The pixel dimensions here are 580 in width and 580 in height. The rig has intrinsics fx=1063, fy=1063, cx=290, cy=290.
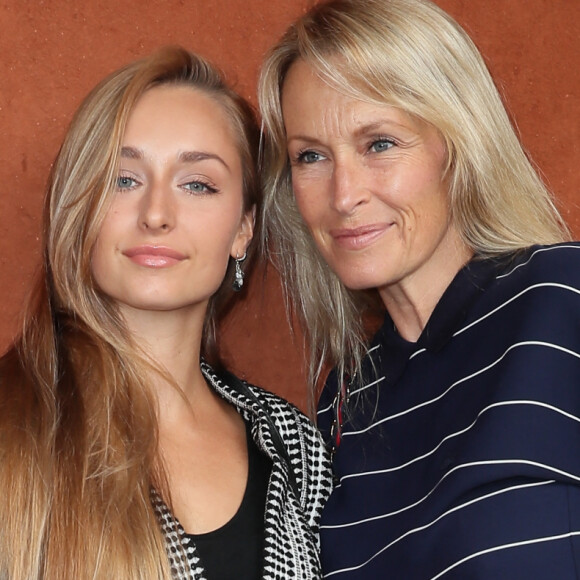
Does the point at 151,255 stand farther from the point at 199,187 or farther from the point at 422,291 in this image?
the point at 422,291

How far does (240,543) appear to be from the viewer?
175cm

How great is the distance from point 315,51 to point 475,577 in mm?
907

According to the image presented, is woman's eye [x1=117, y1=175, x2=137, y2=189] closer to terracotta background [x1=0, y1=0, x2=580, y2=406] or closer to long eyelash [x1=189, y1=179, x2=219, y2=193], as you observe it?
long eyelash [x1=189, y1=179, x2=219, y2=193]

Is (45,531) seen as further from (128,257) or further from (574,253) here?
(574,253)

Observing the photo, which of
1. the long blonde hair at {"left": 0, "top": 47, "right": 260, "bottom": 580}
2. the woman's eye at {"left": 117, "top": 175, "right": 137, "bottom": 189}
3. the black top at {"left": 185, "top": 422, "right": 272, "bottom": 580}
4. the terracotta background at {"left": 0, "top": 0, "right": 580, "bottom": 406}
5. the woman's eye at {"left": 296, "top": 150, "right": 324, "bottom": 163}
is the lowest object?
the black top at {"left": 185, "top": 422, "right": 272, "bottom": 580}

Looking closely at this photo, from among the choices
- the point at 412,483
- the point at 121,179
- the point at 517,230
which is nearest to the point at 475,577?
the point at 412,483

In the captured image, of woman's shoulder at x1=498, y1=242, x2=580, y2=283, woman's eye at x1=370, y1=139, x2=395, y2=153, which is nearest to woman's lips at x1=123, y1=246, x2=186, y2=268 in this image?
woman's eye at x1=370, y1=139, x2=395, y2=153

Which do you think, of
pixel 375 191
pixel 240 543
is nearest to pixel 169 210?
pixel 375 191

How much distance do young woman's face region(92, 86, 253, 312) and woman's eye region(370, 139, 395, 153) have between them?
302mm

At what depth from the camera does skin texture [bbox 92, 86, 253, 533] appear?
1792 mm

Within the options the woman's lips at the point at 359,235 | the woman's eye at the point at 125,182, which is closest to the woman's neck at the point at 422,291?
the woman's lips at the point at 359,235

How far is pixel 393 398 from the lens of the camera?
185 cm

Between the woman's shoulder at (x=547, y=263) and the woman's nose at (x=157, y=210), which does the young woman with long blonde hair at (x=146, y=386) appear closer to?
the woman's nose at (x=157, y=210)

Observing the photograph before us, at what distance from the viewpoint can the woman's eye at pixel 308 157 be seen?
1857 millimetres
